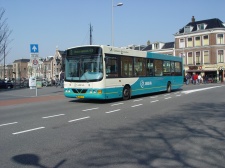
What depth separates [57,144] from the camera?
18.9 feet

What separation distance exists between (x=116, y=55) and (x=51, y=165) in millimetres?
9918

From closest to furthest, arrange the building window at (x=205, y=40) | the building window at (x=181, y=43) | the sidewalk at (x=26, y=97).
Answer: the sidewalk at (x=26, y=97)
the building window at (x=205, y=40)
the building window at (x=181, y=43)

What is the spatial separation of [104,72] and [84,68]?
1.09 m

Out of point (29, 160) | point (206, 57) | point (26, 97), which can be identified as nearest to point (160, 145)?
point (29, 160)

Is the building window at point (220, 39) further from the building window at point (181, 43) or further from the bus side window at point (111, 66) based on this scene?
the bus side window at point (111, 66)

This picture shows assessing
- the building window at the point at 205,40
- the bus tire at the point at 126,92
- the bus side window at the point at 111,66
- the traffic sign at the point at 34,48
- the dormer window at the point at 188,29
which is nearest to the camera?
the bus side window at the point at 111,66

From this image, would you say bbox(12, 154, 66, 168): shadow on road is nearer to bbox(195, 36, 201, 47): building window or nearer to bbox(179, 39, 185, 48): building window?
bbox(195, 36, 201, 47): building window

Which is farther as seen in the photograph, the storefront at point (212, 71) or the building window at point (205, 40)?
the building window at point (205, 40)

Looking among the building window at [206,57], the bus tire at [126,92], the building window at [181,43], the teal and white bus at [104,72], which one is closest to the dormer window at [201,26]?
the building window at [181,43]

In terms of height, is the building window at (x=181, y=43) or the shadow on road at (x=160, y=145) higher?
the building window at (x=181, y=43)

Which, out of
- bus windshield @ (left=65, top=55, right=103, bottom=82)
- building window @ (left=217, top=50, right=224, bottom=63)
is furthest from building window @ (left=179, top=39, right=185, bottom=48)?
bus windshield @ (left=65, top=55, right=103, bottom=82)

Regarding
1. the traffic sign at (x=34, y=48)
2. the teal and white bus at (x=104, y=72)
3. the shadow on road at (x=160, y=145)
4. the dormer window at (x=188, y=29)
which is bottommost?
the shadow on road at (x=160, y=145)

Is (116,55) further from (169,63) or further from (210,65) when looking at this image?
(210,65)

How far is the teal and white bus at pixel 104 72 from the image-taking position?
504 inches
